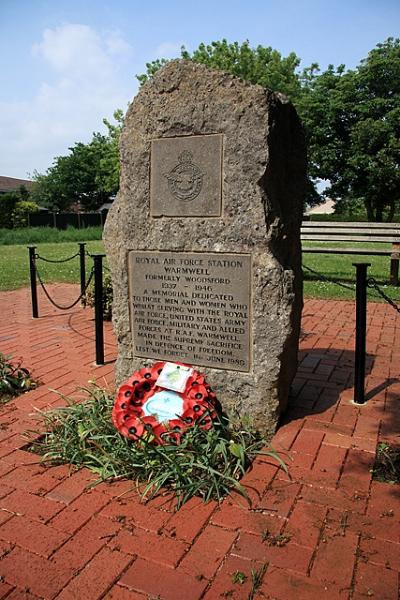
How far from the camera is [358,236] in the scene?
974 cm

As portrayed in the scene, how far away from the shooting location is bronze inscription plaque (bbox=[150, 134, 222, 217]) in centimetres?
298

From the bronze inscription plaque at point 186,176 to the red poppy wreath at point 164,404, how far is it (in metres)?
1.04

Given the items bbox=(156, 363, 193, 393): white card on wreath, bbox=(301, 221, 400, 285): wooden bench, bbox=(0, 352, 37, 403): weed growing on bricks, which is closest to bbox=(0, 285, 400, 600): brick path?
bbox=(0, 352, 37, 403): weed growing on bricks

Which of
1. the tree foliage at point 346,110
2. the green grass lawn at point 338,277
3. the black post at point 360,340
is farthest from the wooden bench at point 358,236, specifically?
the tree foliage at point 346,110

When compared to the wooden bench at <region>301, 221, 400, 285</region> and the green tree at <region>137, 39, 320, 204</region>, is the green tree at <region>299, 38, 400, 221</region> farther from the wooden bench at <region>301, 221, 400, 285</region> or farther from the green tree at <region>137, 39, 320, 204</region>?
the wooden bench at <region>301, 221, 400, 285</region>

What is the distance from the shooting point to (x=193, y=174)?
305cm

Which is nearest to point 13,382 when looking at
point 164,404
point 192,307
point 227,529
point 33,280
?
point 164,404

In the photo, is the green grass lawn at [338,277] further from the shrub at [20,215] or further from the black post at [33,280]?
the shrub at [20,215]

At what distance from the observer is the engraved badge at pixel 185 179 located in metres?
3.04

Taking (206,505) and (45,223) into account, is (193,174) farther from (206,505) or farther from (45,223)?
(45,223)

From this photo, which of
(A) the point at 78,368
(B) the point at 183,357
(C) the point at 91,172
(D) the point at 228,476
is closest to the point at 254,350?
(B) the point at 183,357

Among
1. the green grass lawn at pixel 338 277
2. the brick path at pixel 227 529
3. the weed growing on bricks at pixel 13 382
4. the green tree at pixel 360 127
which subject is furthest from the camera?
the green tree at pixel 360 127

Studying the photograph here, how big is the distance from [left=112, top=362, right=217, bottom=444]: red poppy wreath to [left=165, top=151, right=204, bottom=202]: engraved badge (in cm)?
113

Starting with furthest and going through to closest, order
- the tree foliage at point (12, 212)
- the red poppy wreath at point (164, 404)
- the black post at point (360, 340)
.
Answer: the tree foliage at point (12, 212) < the black post at point (360, 340) < the red poppy wreath at point (164, 404)
